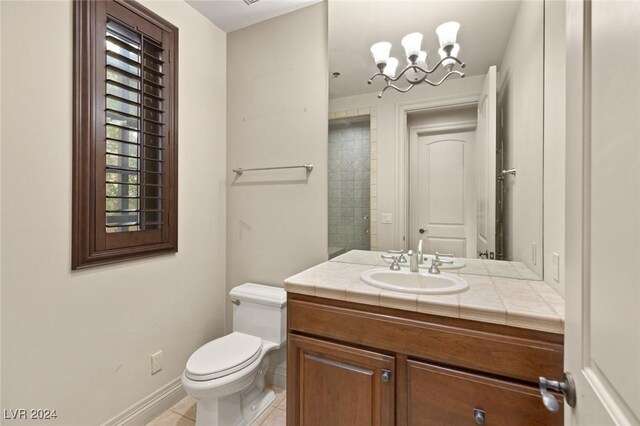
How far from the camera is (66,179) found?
52.4 inches

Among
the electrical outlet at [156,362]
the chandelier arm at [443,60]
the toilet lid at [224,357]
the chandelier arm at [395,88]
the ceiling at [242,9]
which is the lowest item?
the electrical outlet at [156,362]

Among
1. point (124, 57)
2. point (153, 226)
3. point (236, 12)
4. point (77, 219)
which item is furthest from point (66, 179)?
point (236, 12)

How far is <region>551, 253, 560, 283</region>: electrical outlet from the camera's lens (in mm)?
1101

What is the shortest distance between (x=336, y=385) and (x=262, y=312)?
0.77 meters

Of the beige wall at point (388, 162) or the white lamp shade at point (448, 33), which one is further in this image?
the beige wall at point (388, 162)

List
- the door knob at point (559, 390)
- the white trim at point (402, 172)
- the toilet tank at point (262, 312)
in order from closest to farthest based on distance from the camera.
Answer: the door knob at point (559, 390), the white trim at point (402, 172), the toilet tank at point (262, 312)

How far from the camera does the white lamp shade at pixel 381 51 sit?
163 centimetres

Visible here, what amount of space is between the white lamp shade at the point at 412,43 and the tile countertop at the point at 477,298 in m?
1.20

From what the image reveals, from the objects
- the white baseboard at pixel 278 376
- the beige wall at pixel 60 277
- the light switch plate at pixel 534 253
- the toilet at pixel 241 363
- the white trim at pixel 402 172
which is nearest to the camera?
the beige wall at pixel 60 277

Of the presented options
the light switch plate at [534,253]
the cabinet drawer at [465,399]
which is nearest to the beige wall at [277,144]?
the cabinet drawer at [465,399]

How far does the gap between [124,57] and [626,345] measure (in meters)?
2.08

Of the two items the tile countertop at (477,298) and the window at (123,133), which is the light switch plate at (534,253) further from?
the window at (123,133)

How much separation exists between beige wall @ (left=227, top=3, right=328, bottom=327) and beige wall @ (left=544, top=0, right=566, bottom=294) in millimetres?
1117

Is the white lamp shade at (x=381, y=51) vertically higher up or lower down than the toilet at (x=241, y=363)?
higher up
